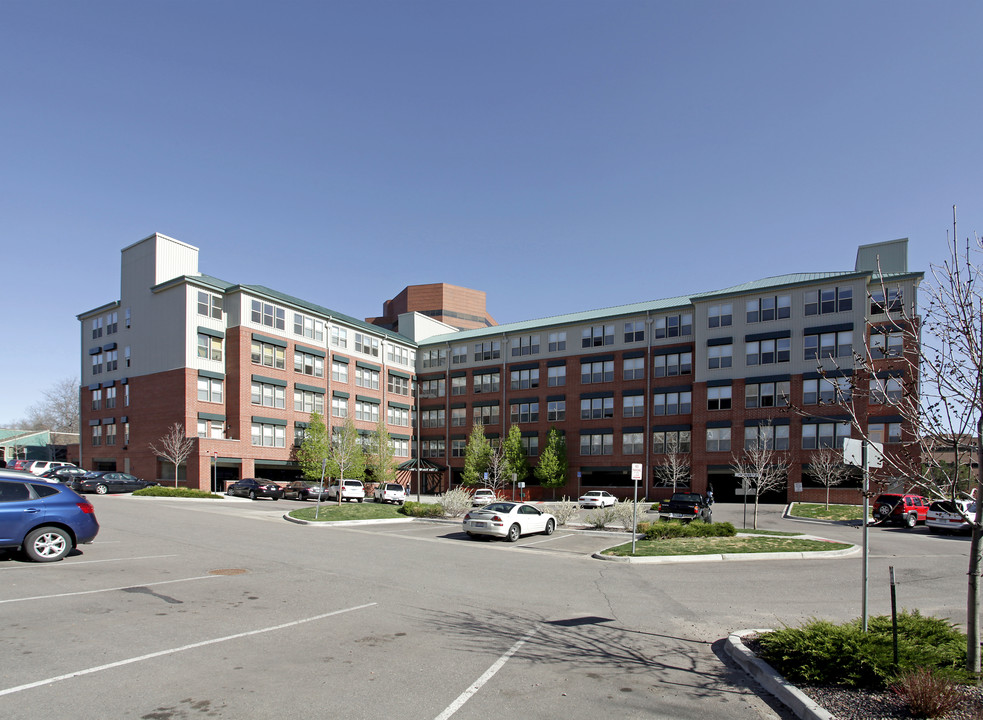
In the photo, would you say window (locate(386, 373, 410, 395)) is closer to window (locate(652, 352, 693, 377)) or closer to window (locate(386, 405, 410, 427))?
window (locate(386, 405, 410, 427))

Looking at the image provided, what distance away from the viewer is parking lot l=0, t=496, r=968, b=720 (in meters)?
5.81

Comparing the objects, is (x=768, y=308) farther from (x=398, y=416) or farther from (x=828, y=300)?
(x=398, y=416)

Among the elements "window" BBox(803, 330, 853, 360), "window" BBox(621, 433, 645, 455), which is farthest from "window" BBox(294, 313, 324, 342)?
"window" BBox(803, 330, 853, 360)

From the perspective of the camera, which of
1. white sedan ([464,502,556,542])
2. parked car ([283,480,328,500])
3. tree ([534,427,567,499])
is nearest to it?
white sedan ([464,502,556,542])

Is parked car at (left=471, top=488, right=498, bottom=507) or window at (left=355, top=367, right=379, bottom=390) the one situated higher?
window at (left=355, top=367, right=379, bottom=390)

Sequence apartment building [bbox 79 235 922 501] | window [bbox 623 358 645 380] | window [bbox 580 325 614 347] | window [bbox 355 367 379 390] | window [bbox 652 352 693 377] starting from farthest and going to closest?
1. window [bbox 355 367 379 390]
2. window [bbox 580 325 614 347]
3. window [bbox 623 358 645 380]
4. window [bbox 652 352 693 377]
5. apartment building [bbox 79 235 922 501]

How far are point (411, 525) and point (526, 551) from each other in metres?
9.80

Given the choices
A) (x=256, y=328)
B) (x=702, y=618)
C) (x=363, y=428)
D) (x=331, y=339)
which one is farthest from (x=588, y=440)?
(x=702, y=618)

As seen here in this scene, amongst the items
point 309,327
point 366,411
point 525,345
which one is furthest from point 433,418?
point 309,327

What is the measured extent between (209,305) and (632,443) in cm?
3763

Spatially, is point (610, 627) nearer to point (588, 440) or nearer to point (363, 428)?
point (588, 440)

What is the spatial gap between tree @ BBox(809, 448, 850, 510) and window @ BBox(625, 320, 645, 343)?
694 inches

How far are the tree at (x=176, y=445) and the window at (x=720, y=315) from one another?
41.9 meters

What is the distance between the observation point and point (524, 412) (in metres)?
62.5
